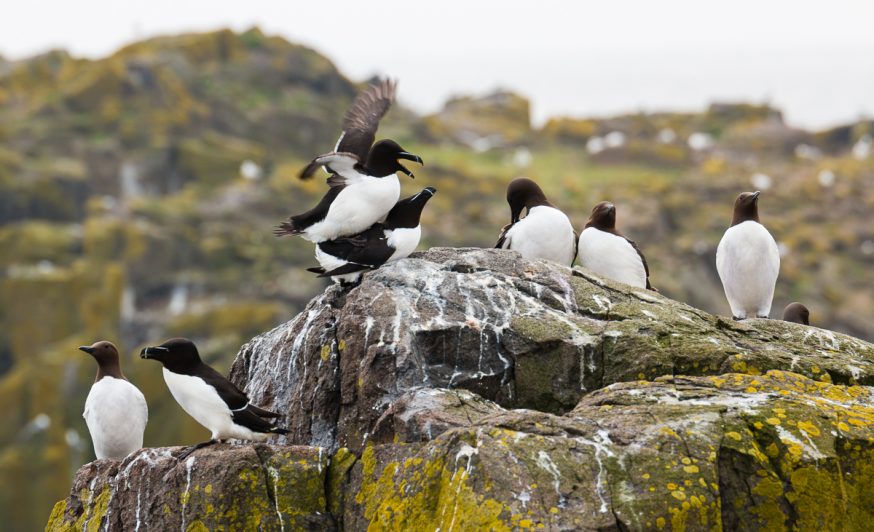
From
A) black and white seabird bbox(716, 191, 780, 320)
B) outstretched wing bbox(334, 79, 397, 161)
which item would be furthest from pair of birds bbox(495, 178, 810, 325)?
outstretched wing bbox(334, 79, 397, 161)

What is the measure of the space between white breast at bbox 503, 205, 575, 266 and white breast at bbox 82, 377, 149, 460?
11.9 feet

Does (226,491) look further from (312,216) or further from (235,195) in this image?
(235,195)

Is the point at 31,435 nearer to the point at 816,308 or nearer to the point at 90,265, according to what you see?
the point at 90,265

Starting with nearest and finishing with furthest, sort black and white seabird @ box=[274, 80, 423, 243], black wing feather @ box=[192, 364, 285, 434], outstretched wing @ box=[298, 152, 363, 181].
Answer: black wing feather @ box=[192, 364, 285, 434], outstretched wing @ box=[298, 152, 363, 181], black and white seabird @ box=[274, 80, 423, 243]

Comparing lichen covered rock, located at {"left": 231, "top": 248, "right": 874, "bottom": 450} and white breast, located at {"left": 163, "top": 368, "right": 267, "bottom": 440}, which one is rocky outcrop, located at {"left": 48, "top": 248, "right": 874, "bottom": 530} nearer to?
lichen covered rock, located at {"left": 231, "top": 248, "right": 874, "bottom": 450}

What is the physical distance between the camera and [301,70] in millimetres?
62375

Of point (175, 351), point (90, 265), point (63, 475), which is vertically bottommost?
point (63, 475)

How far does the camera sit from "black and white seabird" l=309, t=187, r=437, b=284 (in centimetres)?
962

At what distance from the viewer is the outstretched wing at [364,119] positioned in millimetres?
10805

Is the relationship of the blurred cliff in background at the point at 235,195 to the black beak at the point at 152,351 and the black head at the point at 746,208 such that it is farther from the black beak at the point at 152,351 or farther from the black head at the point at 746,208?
the black beak at the point at 152,351

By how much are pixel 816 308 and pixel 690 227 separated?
250 inches

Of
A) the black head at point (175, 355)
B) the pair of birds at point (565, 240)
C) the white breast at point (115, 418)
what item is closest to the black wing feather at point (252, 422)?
the black head at point (175, 355)

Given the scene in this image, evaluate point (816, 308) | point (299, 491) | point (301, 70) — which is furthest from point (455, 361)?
point (301, 70)

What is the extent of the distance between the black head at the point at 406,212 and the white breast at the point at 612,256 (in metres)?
2.21
